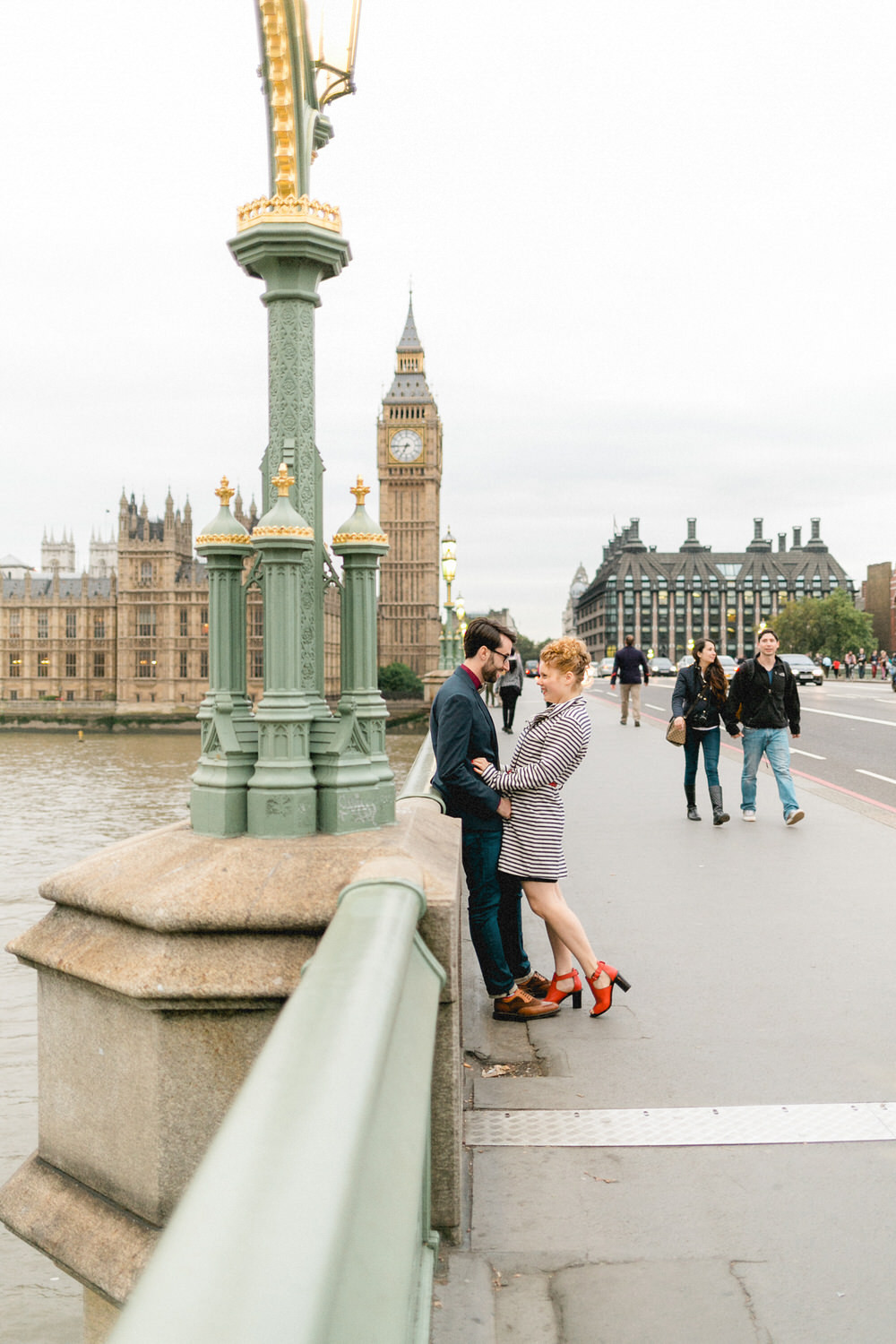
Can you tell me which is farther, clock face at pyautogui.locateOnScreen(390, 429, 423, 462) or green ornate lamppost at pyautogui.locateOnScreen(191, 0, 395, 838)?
clock face at pyautogui.locateOnScreen(390, 429, 423, 462)

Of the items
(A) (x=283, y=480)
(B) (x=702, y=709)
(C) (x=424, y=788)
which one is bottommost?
(C) (x=424, y=788)

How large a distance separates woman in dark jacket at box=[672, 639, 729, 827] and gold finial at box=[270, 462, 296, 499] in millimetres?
7630

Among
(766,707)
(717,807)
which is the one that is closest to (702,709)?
(766,707)

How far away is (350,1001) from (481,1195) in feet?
7.05

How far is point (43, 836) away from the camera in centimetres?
3259

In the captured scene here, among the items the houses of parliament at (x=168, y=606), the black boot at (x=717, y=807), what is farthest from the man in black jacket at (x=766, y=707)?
the houses of parliament at (x=168, y=606)

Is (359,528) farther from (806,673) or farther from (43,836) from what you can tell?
(806,673)

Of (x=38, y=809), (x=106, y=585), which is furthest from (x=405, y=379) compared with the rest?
(x=38, y=809)

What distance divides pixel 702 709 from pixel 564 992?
6315 millimetres

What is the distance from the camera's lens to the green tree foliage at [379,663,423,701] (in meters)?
110

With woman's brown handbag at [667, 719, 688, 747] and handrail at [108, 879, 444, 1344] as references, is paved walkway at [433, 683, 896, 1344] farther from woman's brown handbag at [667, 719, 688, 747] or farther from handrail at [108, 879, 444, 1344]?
woman's brown handbag at [667, 719, 688, 747]

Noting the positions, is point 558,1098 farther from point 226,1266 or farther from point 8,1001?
point 8,1001

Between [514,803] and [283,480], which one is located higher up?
[283,480]

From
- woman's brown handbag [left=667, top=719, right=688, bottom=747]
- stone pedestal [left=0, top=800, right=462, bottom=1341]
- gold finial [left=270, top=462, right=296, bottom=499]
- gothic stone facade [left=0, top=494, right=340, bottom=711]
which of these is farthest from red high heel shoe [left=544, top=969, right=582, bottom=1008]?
gothic stone facade [left=0, top=494, right=340, bottom=711]
